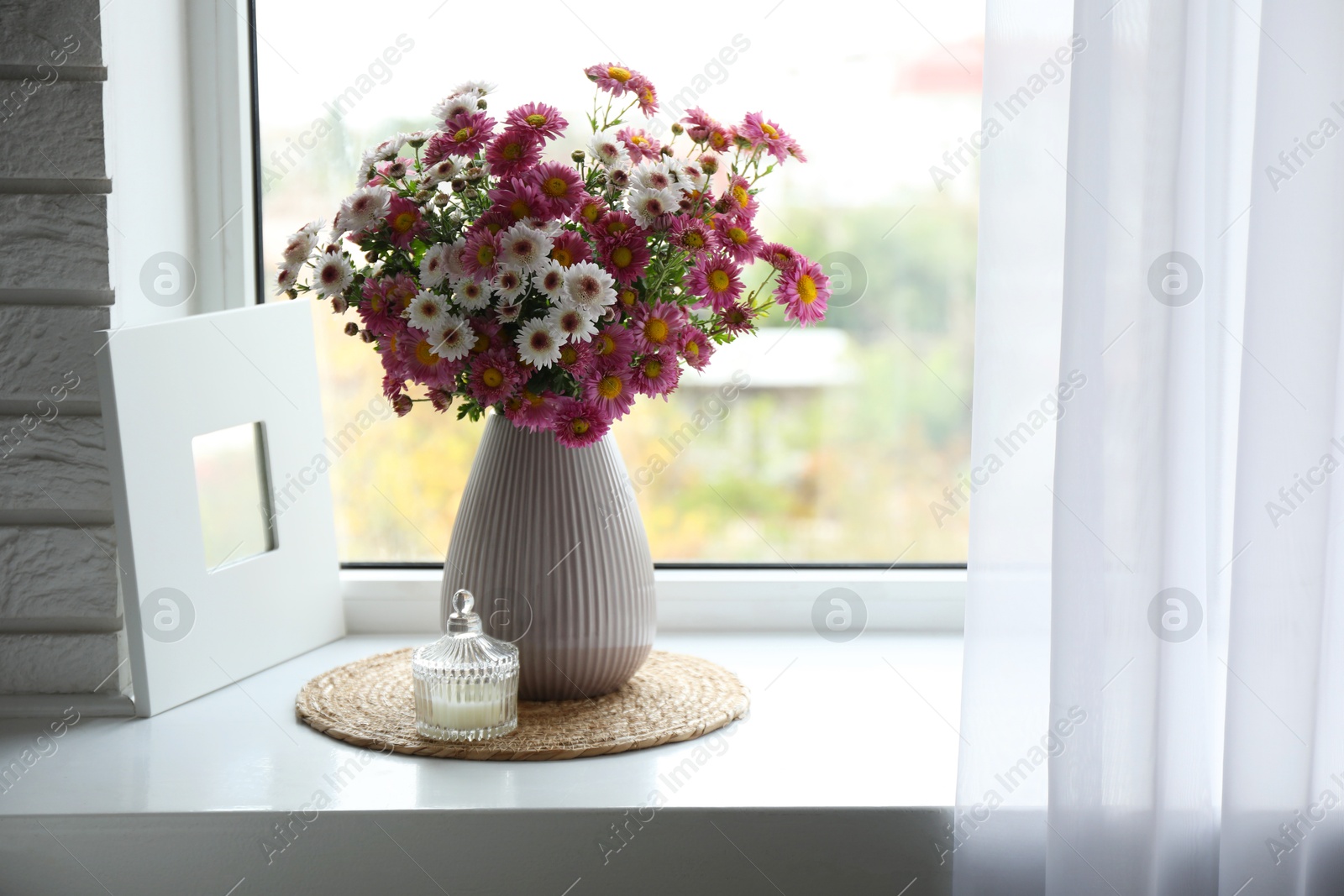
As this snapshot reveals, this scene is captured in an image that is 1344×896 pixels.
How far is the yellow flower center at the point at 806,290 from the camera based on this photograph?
39.4 inches

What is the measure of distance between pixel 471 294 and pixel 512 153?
0.13m

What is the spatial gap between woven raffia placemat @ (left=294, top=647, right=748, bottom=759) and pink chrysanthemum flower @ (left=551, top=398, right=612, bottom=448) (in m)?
0.27

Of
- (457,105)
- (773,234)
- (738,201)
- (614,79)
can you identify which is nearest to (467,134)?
(457,105)

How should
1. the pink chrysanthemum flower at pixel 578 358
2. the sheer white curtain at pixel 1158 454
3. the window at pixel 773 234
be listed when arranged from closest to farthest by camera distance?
the sheer white curtain at pixel 1158 454
the pink chrysanthemum flower at pixel 578 358
the window at pixel 773 234

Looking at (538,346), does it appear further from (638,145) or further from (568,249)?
(638,145)

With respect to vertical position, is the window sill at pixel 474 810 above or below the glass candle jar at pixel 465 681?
below

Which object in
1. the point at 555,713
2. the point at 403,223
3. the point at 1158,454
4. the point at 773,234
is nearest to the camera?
the point at 1158,454

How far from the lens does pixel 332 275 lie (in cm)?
97

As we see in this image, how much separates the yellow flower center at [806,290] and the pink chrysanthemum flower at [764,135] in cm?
11

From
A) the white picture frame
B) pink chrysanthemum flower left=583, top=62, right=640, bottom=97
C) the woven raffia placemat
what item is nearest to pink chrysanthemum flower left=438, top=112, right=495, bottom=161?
pink chrysanthemum flower left=583, top=62, right=640, bottom=97

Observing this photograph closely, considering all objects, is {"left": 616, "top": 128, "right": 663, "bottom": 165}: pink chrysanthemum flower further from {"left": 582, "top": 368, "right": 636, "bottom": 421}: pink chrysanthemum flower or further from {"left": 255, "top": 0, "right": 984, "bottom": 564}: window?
{"left": 255, "top": 0, "right": 984, "bottom": 564}: window

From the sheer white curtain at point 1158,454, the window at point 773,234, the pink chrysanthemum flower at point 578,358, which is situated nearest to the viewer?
the sheer white curtain at point 1158,454

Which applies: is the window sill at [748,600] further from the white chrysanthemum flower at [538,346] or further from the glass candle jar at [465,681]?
the white chrysanthemum flower at [538,346]

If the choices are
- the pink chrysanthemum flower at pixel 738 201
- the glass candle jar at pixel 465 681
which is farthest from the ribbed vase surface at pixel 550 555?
the pink chrysanthemum flower at pixel 738 201
